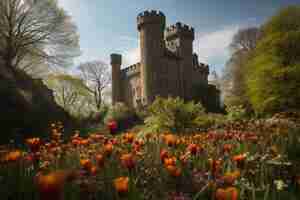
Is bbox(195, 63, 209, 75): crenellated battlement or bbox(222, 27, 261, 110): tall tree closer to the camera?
bbox(222, 27, 261, 110): tall tree

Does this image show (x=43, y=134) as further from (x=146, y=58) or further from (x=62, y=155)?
(x=146, y=58)

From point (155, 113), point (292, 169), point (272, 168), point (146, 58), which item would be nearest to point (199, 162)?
point (272, 168)

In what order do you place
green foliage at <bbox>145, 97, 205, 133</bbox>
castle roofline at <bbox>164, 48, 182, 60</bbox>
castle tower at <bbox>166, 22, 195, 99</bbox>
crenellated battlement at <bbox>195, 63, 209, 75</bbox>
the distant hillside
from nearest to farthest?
1. the distant hillside
2. green foliage at <bbox>145, 97, 205, 133</bbox>
3. castle roofline at <bbox>164, 48, 182, 60</bbox>
4. castle tower at <bbox>166, 22, 195, 99</bbox>
5. crenellated battlement at <bbox>195, 63, 209, 75</bbox>

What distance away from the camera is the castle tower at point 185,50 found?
34.0 m

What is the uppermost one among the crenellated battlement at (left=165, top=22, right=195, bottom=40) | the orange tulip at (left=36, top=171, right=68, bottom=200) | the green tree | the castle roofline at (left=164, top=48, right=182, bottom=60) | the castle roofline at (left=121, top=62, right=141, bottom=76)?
the crenellated battlement at (left=165, top=22, right=195, bottom=40)

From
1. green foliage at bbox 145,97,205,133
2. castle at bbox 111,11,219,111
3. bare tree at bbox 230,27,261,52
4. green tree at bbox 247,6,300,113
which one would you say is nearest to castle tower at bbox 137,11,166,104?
castle at bbox 111,11,219,111

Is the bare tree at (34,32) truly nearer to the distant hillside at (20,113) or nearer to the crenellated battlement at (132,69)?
the distant hillside at (20,113)

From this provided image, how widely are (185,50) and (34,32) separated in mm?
21665

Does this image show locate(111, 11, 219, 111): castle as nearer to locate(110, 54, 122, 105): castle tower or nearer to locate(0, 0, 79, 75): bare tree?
locate(110, 54, 122, 105): castle tower

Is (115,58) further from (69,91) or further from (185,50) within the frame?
(185,50)

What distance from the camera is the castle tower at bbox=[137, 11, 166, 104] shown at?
1173 inches

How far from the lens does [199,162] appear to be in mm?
2637

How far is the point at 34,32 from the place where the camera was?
20578mm

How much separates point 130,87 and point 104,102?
863cm
